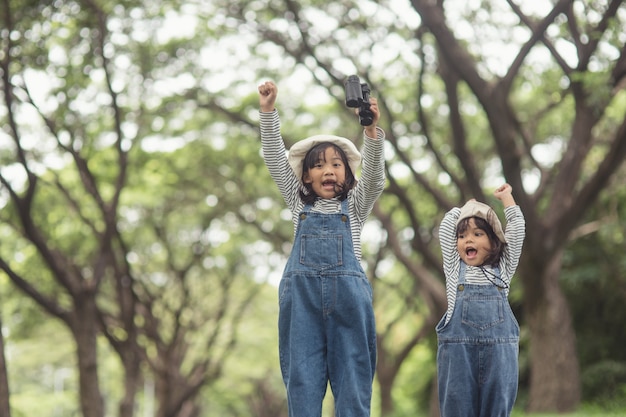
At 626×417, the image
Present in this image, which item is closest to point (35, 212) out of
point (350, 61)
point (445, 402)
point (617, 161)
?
point (350, 61)

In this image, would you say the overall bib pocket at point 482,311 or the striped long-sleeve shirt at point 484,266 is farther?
the striped long-sleeve shirt at point 484,266

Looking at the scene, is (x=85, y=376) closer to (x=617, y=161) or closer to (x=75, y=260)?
(x=75, y=260)

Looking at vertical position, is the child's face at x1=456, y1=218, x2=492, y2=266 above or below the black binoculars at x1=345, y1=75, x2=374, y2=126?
below

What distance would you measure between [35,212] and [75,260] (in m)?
2.10

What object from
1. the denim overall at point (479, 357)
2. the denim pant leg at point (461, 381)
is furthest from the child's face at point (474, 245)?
the denim pant leg at point (461, 381)

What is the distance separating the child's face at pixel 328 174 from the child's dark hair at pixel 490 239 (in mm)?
747

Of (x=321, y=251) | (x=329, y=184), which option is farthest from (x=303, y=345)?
(x=329, y=184)

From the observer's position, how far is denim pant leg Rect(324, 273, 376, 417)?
4359 mm

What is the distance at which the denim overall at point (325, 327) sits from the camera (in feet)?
14.3

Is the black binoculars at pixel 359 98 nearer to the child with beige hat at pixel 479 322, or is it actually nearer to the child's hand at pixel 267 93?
the child's hand at pixel 267 93

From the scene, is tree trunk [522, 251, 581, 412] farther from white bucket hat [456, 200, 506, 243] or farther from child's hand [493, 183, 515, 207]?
white bucket hat [456, 200, 506, 243]

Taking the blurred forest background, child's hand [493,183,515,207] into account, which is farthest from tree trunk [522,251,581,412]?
child's hand [493,183,515,207]

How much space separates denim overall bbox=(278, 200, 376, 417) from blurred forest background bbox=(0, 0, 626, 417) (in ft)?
19.7

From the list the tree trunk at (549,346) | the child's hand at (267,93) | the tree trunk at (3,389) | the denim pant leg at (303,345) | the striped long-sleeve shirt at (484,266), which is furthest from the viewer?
the tree trunk at (549,346)
